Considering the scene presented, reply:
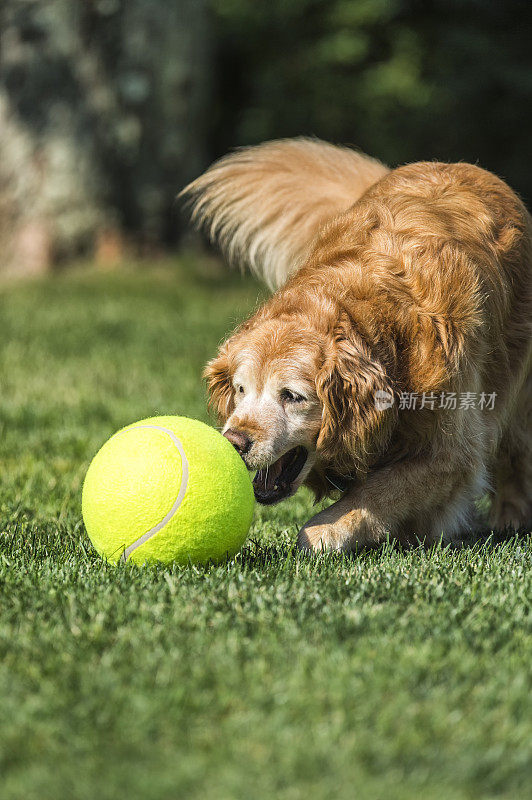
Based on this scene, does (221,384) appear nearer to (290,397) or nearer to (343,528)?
(290,397)

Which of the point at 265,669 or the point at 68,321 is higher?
the point at 265,669

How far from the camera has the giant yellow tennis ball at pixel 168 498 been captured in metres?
3.08

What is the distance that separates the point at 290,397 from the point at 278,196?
1.82 metres

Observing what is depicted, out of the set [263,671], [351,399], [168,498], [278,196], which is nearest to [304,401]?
[351,399]

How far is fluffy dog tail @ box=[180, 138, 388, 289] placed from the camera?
482 centimetres

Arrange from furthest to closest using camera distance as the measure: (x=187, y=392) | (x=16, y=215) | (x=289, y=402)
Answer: (x=16, y=215), (x=187, y=392), (x=289, y=402)

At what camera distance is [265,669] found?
236 cm

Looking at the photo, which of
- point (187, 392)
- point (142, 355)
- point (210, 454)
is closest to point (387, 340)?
point (210, 454)

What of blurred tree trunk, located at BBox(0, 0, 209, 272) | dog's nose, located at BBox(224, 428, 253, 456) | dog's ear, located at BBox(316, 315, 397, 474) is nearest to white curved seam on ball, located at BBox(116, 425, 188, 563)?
dog's nose, located at BBox(224, 428, 253, 456)

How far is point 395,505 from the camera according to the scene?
3.55 metres

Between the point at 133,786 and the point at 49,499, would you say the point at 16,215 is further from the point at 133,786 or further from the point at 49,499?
the point at 133,786

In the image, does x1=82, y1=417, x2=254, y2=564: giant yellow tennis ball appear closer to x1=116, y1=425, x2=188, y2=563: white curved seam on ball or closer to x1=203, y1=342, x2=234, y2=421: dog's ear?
x1=116, y1=425, x2=188, y2=563: white curved seam on ball

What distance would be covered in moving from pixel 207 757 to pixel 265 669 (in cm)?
39

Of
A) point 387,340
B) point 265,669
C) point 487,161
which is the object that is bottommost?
point 487,161
